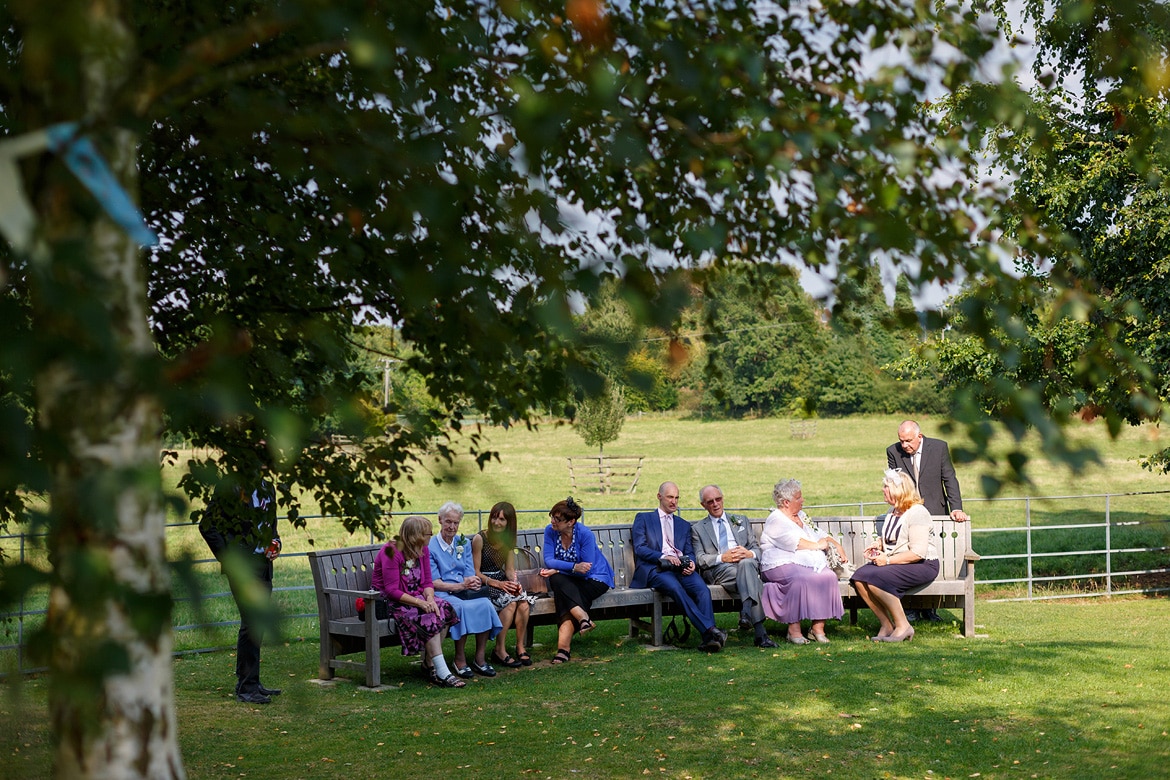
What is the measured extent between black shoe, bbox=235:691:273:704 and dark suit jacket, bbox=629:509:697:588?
3402 millimetres

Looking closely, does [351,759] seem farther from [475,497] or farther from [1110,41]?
[475,497]

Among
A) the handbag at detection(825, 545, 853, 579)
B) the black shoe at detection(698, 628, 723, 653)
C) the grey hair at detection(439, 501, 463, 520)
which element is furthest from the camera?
the handbag at detection(825, 545, 853, 579)

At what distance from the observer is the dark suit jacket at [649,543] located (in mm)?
9836

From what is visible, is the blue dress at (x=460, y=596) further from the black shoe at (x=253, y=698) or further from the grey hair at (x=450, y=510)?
the black shoe at (x=253, y=698)

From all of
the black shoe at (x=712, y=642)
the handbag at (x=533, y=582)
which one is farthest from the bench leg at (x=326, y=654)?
the black shoe at (x=712, y=642)

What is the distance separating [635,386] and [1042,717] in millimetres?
5047

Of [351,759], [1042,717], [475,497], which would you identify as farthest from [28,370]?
[475,497]

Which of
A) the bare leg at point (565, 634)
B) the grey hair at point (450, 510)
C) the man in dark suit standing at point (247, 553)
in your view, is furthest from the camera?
the bare leg at point (565, 634)

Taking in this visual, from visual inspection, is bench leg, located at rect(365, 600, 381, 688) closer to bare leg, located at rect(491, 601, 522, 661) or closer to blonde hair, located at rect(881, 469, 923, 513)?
bare leg, located at rect(491, 601, 522, 661)

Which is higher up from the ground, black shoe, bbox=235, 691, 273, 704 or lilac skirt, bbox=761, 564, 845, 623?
lilac skirt, bbox=761, 564, 845, 623

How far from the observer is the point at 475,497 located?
3186cm

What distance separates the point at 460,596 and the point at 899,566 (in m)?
3.64

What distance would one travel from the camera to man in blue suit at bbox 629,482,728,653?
945cm

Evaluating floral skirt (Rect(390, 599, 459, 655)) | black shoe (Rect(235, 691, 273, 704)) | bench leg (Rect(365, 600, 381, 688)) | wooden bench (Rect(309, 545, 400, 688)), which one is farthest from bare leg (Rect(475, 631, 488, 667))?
black shoe (Rect(235, 691, 273, 704))
